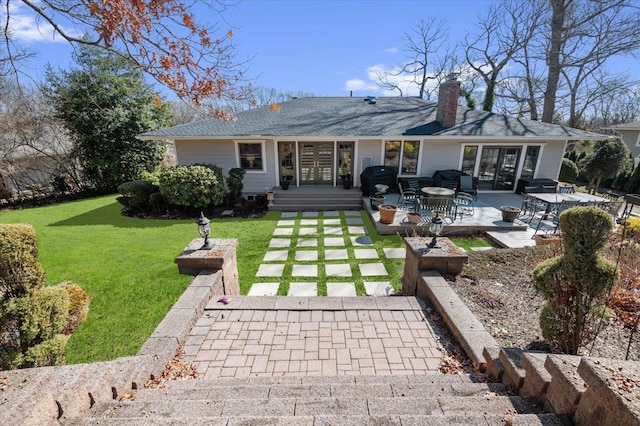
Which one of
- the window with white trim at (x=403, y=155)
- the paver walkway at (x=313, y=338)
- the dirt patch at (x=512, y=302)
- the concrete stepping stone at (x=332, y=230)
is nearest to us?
the dirt patch at (x=512, y=302)

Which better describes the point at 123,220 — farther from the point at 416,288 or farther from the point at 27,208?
the point at 416,288

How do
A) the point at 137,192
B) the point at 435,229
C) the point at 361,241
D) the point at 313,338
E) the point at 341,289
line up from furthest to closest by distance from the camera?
1. the point at 137,192
2. the point at 361,241
3. the point at 341,289
4. the point at 435,229
5. the point at 313,338

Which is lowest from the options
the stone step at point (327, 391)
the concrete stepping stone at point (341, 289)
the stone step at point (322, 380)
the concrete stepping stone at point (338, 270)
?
the concrete stepping stone at point (341, 289)

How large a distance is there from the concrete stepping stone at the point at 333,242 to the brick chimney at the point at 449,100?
7.56 metres

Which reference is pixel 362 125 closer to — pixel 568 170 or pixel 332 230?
pixel 332 230

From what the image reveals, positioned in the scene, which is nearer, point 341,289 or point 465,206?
point 341,289

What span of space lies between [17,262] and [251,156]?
372 inches

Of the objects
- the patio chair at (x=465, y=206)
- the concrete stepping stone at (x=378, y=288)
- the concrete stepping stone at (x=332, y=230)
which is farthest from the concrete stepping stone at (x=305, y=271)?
the patio chair at (x=465, y=206)

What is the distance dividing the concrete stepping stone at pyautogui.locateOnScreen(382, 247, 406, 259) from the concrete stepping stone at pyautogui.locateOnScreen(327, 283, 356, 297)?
5.10 ft

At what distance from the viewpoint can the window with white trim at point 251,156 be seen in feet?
36.8

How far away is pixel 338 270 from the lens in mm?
5812

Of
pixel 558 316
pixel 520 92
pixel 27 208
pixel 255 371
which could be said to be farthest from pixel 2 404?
pixel 520 92

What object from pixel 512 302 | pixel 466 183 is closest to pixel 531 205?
pixel 466 183

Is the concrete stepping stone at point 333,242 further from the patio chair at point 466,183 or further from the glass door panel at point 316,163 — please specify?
the patio chair at point 466,183
